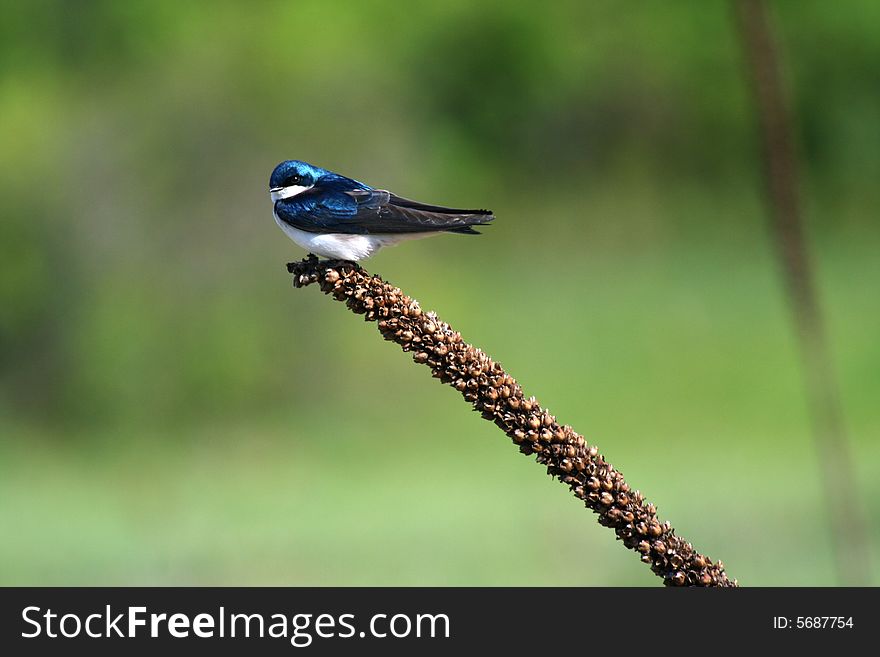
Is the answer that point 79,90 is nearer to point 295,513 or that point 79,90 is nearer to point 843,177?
point 295,513

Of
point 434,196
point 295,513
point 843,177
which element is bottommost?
point 295,513

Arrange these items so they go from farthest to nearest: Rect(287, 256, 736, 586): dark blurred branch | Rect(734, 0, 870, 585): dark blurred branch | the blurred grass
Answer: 1. the blurred grass
2. Rect(287, 256, 736, 586): dark blurred branch
3. Rect(734, 0, 870, 585): dark blurred branch

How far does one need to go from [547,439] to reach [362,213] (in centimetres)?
101

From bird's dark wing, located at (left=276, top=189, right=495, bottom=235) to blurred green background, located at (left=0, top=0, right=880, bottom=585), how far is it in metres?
5.78

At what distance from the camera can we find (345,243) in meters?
2.55

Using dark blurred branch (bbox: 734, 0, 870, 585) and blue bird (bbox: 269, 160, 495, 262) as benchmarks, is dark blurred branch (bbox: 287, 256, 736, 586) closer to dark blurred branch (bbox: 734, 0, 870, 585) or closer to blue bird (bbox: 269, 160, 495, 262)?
dark blurred branch (bbox: 734, 0, 870, 585)

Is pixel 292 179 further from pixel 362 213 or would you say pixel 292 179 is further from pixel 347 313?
pixel 347 313

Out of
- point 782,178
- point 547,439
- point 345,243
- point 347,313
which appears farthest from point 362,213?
point 347,313

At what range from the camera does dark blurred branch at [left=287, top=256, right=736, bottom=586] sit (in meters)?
1.72

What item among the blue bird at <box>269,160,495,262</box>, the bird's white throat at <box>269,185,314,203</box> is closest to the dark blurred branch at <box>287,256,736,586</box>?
the blue bird at <box>269,160,495,262</box>

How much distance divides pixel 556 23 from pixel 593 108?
1.90 meters

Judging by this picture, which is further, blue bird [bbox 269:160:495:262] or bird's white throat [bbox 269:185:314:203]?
bird's white throat [bbox 269:185:314:203]

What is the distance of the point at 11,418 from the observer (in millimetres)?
11977

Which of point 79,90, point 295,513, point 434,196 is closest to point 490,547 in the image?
point 295,513
